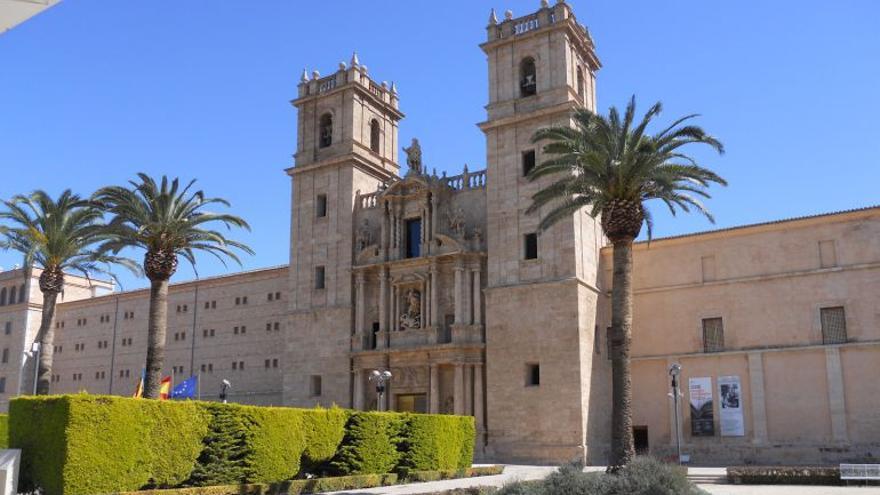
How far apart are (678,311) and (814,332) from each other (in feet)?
18.1

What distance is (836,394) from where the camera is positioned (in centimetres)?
3189

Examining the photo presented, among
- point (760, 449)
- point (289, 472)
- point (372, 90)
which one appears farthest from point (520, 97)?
point (289, 472)

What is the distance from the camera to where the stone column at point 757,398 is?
33.2m

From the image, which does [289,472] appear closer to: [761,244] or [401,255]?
[401,255]

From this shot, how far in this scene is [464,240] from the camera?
38281mm

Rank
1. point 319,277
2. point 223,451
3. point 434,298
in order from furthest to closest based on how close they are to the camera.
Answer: point 319,277
point 434,298
point 223,451

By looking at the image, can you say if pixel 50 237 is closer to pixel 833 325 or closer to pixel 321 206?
pixel 321 206

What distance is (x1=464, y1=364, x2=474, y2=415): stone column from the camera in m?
36.6

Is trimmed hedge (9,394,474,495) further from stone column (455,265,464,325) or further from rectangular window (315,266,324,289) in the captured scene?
rectangular window (315,266,324,289)

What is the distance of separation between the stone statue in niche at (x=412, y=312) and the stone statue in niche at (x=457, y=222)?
3459 millimetres

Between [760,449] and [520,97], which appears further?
[520,97]

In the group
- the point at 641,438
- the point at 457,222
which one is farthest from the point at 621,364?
the point at 457,222

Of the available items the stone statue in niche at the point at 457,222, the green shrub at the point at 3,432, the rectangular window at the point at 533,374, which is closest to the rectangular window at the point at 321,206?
the stone statue in niche at the point at 457,222

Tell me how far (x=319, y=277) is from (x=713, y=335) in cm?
1937
